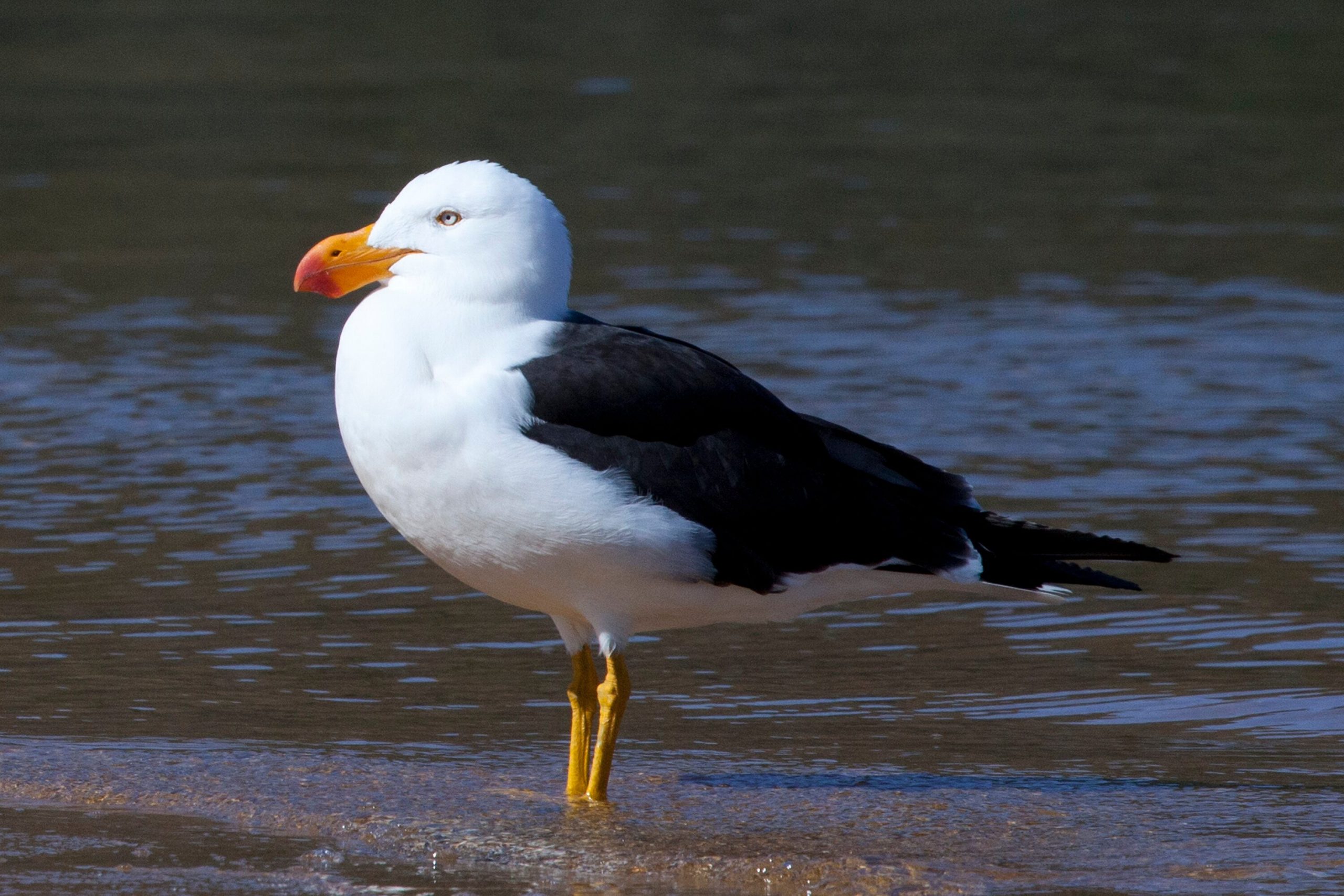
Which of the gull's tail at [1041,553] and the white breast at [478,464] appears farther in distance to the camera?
the gull's tail at [1041,553]

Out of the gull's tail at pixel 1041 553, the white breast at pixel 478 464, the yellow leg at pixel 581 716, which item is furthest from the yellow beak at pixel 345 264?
the gull's tail at pixel 1041 553

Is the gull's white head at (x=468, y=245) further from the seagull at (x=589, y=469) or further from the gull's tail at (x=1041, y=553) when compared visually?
the gull's tail at (x=1041, y=553)

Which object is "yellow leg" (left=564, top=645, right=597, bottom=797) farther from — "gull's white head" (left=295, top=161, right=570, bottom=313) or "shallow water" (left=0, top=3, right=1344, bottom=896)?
"gull's white head" (left=295, top=161, right=570, bottom=313)

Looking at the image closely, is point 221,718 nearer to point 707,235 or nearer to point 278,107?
point 707,235

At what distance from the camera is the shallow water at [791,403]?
17.8ft

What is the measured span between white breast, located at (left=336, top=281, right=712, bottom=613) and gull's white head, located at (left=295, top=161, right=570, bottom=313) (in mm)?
73

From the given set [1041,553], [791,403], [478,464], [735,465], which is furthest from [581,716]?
[791,403]

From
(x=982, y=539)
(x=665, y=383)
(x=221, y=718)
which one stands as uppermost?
(x=665, y=383)

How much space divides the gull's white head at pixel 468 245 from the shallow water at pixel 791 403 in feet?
4.30

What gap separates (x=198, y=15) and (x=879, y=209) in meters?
10.6

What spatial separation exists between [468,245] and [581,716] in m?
1.30

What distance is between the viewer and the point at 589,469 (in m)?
5.29

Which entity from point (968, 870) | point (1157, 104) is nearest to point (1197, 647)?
point (968, 870)

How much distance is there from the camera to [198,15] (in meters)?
22.7
